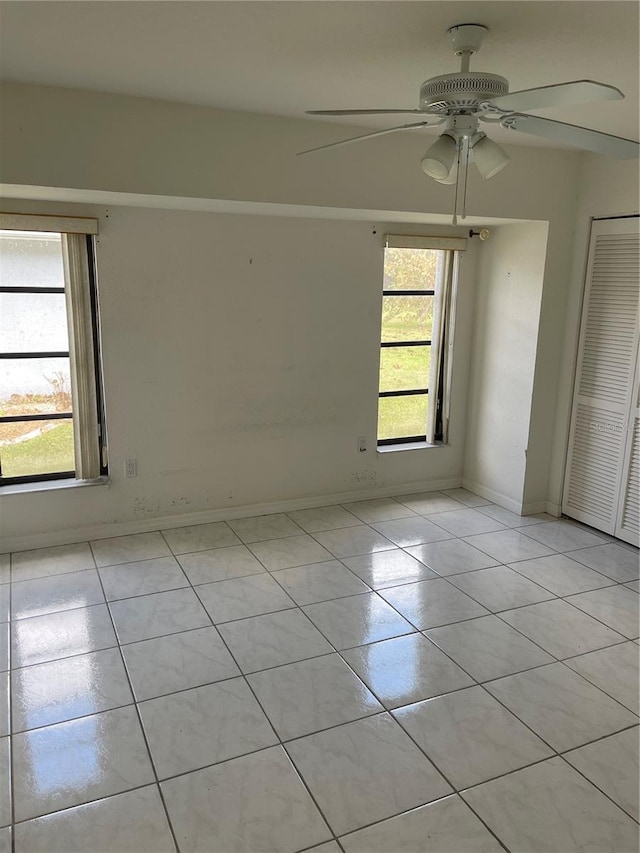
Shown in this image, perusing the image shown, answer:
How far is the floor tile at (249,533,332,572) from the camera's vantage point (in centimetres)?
375

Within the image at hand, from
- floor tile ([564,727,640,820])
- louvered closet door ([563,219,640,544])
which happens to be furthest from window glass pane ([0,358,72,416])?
louvered closet door ([563,219,640,544])

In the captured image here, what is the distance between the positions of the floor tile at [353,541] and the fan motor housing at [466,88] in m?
2.61

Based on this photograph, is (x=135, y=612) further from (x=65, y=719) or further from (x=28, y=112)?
(x=28, y=112)

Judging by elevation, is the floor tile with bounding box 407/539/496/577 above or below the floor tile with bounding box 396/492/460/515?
below

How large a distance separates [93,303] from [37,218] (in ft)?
1.82

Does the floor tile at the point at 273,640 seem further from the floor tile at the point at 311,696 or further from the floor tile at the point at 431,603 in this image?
the floor tile at the point at 431,603

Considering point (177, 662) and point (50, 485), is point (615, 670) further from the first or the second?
point (50, 485)

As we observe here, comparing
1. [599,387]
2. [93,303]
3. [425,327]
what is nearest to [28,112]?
[93,303]

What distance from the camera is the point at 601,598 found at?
3408 mm

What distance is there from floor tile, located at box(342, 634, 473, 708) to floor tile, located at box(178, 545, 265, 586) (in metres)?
0.97

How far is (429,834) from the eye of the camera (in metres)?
1.95

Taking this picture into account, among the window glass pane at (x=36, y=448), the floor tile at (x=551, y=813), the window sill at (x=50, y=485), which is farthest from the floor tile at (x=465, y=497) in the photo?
the window glass pane at (x=36, y=448)

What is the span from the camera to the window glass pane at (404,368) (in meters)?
4.75

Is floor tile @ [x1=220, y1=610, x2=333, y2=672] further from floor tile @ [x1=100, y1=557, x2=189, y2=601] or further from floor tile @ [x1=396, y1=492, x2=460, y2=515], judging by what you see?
floor tile @ [x1=396, y1=492, x2=460, y2=515]
